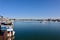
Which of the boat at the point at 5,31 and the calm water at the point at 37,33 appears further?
the calm water at the point at 37,33

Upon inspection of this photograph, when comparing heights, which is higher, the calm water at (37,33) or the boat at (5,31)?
the boat at (5,31)

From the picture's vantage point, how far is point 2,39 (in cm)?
702

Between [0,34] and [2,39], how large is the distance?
294 mm

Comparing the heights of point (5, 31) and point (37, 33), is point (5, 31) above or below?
above

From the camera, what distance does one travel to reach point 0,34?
7117mm

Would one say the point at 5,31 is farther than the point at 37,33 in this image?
No

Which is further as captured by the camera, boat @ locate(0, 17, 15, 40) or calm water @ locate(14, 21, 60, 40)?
calm water @ locate(14, 21, 60, 40)

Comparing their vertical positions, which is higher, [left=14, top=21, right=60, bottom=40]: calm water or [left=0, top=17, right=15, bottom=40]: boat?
[left=0, top=17, right=15, bottom=40]: boat
